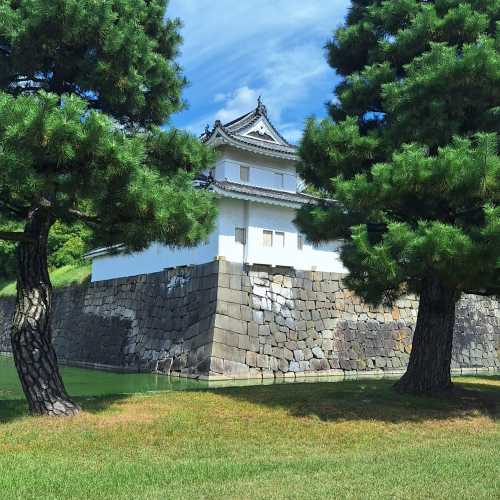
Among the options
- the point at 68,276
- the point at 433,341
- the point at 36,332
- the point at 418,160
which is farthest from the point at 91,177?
the point at 68,276

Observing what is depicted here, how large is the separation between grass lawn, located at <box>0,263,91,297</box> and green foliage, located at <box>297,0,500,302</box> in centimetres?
1524

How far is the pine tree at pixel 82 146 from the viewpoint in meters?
4.78

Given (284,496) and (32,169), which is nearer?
(284,496)

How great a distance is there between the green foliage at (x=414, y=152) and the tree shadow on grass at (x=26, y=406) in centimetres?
329

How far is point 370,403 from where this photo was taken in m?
6.69

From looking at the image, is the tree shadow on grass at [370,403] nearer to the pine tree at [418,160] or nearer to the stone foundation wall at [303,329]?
the pine tree at [418,160]

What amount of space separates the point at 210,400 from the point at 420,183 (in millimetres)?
3601

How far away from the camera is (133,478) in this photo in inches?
149

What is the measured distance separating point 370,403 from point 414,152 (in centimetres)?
301

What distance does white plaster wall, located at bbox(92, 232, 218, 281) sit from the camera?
14719mm

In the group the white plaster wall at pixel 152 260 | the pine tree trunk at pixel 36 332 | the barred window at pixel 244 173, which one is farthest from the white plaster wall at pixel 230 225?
the pine tree trunk at pixel 36 332

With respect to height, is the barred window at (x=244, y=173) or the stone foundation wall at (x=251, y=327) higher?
the barred window at (x=244, y=173)

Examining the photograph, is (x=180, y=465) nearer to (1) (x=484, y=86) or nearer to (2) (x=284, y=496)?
(2) (x=284, y=496)

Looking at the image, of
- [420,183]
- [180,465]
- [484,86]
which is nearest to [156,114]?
[420,183]
